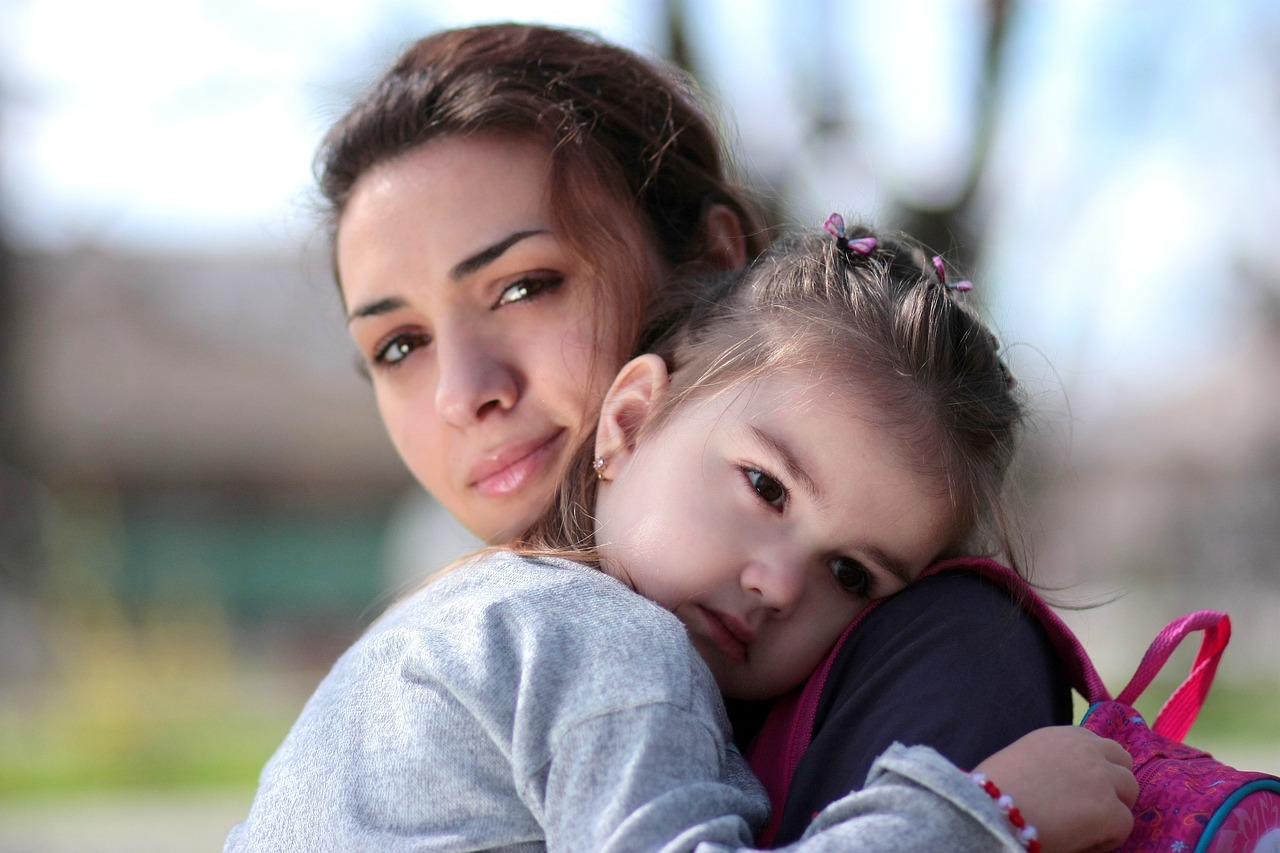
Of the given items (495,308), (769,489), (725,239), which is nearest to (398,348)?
(495,308)

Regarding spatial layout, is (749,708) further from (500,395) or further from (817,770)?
(500,395)

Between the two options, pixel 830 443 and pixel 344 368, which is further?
pixel 344 368

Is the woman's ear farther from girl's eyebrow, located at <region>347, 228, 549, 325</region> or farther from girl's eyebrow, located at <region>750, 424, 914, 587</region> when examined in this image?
girl's eyebrow, located at <region>750, 424, 914, 587</region>

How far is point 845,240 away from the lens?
6.55 ft

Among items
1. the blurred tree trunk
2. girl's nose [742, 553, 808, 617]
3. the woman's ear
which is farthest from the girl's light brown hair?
the blurred tree trunk

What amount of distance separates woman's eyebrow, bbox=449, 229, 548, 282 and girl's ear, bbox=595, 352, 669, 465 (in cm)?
29

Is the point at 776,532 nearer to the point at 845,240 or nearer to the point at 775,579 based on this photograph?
the point at 775,579

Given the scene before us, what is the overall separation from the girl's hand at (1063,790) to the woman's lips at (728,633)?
0.46m

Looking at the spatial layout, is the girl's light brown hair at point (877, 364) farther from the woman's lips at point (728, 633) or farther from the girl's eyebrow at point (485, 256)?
the girl's eyebrow at point (485, 256)

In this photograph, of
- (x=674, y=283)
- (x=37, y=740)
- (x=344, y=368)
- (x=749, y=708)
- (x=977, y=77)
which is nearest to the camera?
(x=749, y=708)

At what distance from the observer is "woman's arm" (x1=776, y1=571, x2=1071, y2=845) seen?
50.7 inches

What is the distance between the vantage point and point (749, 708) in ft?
5.81

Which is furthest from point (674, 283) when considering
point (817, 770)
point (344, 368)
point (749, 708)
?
point (344, 368)

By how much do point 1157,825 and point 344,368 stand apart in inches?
567
